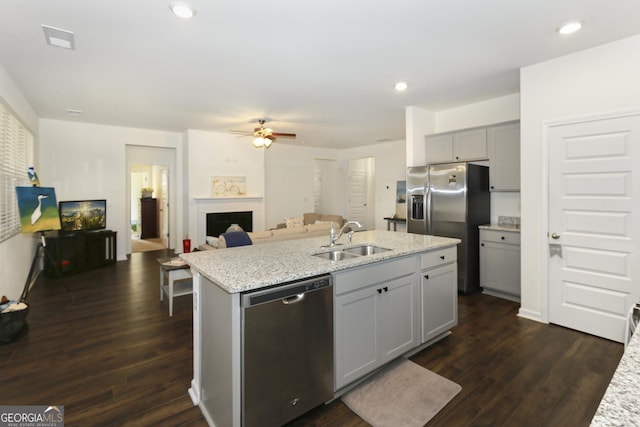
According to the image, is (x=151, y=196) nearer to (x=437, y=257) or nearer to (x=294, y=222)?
(x=294, y=222)

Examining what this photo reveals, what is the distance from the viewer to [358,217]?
9.59 metres

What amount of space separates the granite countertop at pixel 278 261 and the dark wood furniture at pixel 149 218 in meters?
7.74

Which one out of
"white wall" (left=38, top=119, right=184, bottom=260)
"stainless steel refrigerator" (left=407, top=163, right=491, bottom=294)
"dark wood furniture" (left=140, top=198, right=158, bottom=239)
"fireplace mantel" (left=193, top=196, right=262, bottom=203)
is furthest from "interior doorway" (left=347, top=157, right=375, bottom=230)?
"dark wood furniture" (left=140, top=198, right=158, bottom=239)

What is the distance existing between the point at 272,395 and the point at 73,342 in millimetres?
2345

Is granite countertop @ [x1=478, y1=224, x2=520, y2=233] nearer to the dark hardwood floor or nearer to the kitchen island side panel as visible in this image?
the dark hardwood floor

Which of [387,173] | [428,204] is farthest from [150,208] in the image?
[428,204]

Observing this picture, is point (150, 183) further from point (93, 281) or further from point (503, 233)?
point (503, 233)

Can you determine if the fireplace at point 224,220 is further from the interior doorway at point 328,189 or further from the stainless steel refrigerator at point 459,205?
the stainless steel refrigerator at point 459,205

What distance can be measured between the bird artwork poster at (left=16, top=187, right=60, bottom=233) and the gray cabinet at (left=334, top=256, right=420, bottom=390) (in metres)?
3.99

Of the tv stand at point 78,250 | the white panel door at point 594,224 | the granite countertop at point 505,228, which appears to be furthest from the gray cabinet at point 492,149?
the tv stand at point 78,250

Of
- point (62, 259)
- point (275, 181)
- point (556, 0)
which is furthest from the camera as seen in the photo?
point (275, 181)

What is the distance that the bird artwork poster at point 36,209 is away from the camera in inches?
146

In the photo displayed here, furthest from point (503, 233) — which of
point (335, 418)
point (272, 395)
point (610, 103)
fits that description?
point (272, 395)

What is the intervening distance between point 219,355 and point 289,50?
270 cm
